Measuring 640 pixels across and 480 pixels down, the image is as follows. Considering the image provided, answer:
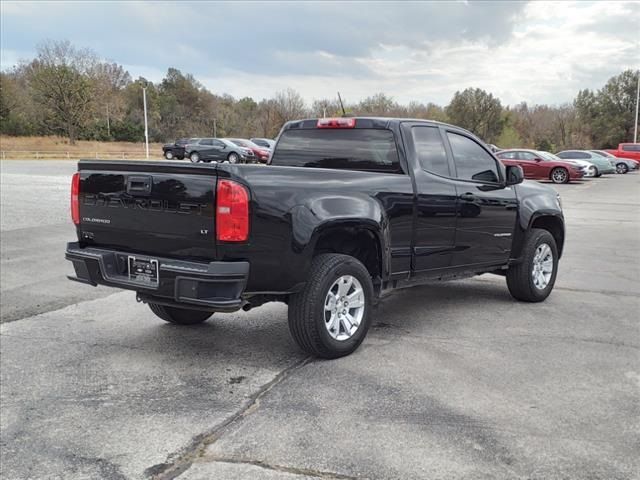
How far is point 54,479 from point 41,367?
1811 mm

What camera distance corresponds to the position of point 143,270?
4.23m

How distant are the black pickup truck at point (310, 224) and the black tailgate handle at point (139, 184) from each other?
0.02 meters

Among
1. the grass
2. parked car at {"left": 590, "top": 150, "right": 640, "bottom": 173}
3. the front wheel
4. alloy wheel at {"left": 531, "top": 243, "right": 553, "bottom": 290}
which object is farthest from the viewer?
the grass

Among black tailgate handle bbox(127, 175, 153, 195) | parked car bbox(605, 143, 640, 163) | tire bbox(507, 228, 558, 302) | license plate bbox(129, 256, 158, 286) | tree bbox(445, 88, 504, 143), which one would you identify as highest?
tree bbox(445, 88, 504, 143)

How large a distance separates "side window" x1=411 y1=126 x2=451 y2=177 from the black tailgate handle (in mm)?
2353

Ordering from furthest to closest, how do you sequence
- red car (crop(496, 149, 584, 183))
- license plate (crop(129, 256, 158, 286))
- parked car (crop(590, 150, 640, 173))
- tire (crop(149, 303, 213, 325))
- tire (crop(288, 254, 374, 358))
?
parked car (crop(590, 150, 640, 173)), red car (crop(496, 149, 584, 183)), tire (crop(149, 303, 213, 325)), tire (crop(288, 254, 374, 358)), license plate (crop(129, 256, 158, 286))

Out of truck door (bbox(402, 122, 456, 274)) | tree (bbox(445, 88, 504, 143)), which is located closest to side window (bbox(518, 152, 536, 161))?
truck door (bbox(402, 122, 456, 274))

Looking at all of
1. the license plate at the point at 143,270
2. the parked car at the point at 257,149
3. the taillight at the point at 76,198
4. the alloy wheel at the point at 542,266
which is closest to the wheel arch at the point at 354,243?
the license plate at the point at 143,270

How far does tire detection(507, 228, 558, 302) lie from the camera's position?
6391mm

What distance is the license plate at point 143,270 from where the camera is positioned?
4.16 meters

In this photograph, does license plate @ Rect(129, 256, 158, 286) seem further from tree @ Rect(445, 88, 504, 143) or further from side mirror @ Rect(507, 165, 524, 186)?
tree @ Rect(445, 88, 504, 143)

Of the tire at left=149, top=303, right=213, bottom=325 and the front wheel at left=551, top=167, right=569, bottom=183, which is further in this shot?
the front wheel at left=551, top=167, right=569, bottom=183

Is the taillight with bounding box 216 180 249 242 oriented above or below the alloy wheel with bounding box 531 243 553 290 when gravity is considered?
above

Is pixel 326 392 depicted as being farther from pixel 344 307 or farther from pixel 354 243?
pixel 354 243
